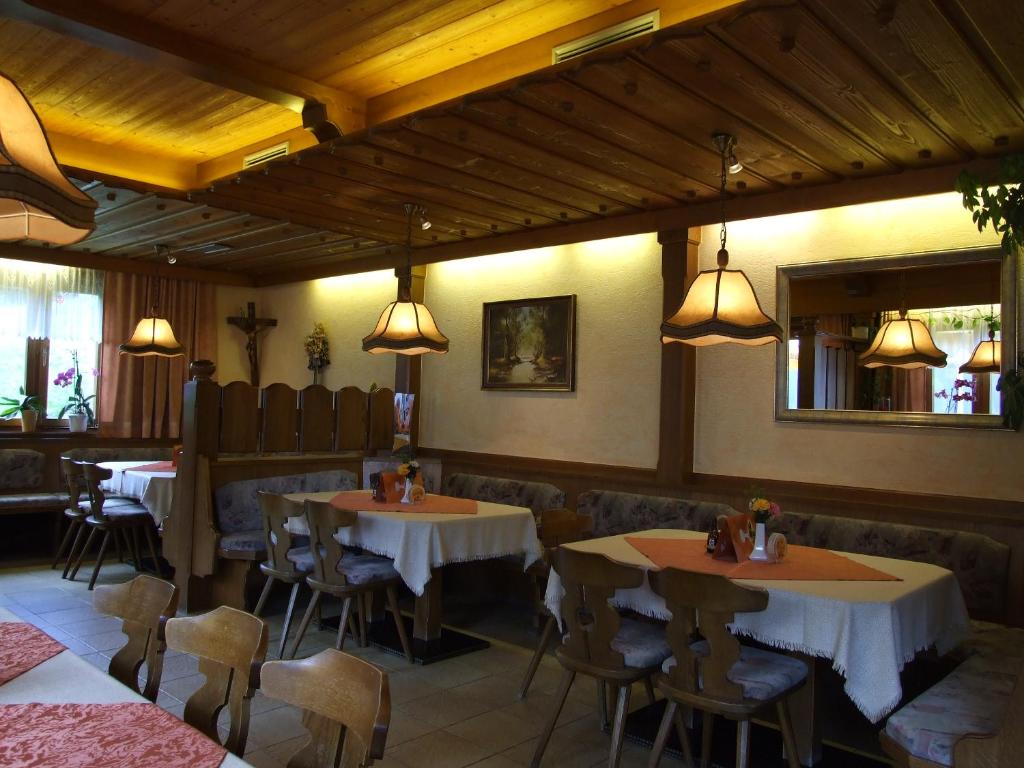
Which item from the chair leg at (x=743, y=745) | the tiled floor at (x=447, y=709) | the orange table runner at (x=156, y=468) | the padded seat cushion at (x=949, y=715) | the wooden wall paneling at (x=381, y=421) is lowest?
the tiled floor at (x=447, y=709)

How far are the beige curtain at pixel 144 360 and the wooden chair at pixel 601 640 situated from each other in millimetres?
6362

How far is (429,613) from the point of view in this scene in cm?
478

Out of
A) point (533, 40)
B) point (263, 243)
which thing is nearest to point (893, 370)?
point (533, 40)

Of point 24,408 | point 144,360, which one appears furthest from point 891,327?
point 24,408

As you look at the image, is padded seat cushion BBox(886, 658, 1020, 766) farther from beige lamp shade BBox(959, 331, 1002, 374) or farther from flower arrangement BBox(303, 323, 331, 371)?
flower arrangement BBox(303, 323, 331, 371)

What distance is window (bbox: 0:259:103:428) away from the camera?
308 inches

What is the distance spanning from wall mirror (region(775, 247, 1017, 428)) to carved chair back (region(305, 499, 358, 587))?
108 inches

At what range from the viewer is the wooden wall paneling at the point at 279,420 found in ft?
19.4

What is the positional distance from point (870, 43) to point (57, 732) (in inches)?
126

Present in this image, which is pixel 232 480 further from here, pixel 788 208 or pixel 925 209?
pixel 925 209

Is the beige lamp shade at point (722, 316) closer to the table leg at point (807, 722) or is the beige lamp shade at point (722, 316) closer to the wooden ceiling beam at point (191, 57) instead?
the table leg at point (807, 722)

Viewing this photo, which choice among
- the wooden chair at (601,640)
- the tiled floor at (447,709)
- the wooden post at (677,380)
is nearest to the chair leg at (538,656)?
the tiled floor at (447,709)

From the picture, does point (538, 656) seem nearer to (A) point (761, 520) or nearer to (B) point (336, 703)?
(A) point (761, 520)

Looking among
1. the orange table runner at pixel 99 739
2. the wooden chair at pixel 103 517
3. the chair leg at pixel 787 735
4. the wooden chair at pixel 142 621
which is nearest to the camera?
the orange table runner at pixel 99 739
